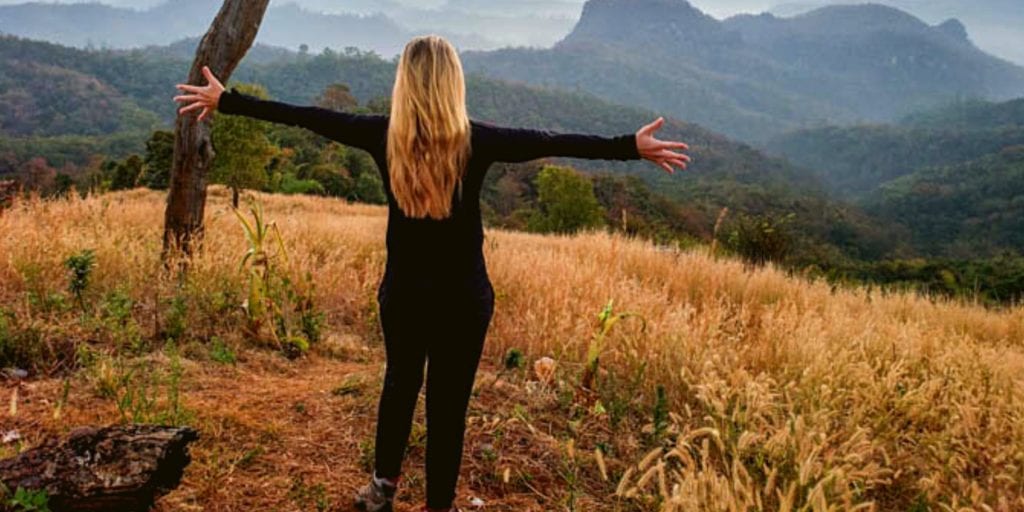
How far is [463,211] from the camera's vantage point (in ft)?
7.89

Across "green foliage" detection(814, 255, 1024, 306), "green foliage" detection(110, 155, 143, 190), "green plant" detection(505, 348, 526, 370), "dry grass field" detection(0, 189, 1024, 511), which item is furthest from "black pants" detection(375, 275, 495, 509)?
"green foliage" detection(110, 155, 143, 190)

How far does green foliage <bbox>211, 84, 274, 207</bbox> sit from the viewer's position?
1981 cm

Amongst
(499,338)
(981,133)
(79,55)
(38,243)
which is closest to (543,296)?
(499,338)

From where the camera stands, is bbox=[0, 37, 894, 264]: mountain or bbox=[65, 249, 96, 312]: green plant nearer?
bbox=[65, 249, 96, 312]: green plant

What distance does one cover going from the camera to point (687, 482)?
1.95m

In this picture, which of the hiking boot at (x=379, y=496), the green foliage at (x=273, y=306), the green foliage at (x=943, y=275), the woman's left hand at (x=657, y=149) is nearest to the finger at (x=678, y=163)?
the woman's left hand at (x=657, y=149)

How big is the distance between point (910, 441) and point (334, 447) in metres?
3.30

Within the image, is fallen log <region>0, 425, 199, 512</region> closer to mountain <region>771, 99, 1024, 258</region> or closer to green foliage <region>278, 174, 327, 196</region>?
green foliage <region>278, 174, 327, 196</region>

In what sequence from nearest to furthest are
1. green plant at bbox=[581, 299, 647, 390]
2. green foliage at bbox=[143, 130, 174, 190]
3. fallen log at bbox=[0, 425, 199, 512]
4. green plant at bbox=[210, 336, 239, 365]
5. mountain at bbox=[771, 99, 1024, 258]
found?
1. fallen log at bbox=[0, 425, 199, 512]
2. green plant at bbox=[581, 299, 647, 390]
3. green plant at bbox=[210, 336, 239, 365]
4. green foliage at bbox=[143, 130, 174, 190]
5. mountain at bbox=[771, 99, 1024, 258]

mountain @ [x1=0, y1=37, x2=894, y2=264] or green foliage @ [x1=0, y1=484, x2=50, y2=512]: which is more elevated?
mountain @ [x1=0, y1=37, x2=894, y2=264]

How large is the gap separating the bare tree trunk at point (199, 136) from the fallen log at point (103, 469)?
3.40 meters

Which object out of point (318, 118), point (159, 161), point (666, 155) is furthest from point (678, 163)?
point (159, 161)

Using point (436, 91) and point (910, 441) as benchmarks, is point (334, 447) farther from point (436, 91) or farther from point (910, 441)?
point (910, 441)

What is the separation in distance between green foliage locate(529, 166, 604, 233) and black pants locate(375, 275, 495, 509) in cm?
3665
